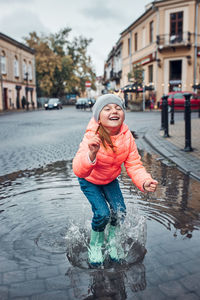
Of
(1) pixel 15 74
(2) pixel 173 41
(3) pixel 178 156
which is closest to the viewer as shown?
(3) pixel 178 156

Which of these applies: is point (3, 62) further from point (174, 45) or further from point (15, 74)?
point (174, 45)

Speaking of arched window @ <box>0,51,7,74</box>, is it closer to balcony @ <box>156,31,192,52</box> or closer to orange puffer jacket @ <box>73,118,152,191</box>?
balcony @ <box>156,31,192,52</box>

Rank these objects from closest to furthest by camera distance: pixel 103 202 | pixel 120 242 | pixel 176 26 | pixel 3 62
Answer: pixel 103 202 → pixel 120 242 → pixel 176 26 → pixel 3 62

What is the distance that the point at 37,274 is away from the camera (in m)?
2.32

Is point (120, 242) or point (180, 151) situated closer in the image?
point (120, 242)

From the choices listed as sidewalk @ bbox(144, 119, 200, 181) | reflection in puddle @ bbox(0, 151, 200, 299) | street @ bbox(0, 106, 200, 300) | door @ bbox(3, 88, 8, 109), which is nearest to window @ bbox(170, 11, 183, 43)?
door @ bbox(3, 88, 8, 109)

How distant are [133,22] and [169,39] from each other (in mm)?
7770

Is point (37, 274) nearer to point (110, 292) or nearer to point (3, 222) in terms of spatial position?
point (110, 292)

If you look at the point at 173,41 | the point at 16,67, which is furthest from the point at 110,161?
the point at 16,67

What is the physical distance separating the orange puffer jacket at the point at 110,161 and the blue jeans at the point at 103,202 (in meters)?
0.07

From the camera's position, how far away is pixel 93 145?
208 cm

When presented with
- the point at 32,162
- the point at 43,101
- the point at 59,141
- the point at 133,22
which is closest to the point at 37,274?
the point at 32,162

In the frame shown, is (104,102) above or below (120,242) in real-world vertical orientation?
above

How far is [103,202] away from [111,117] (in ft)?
2.18
